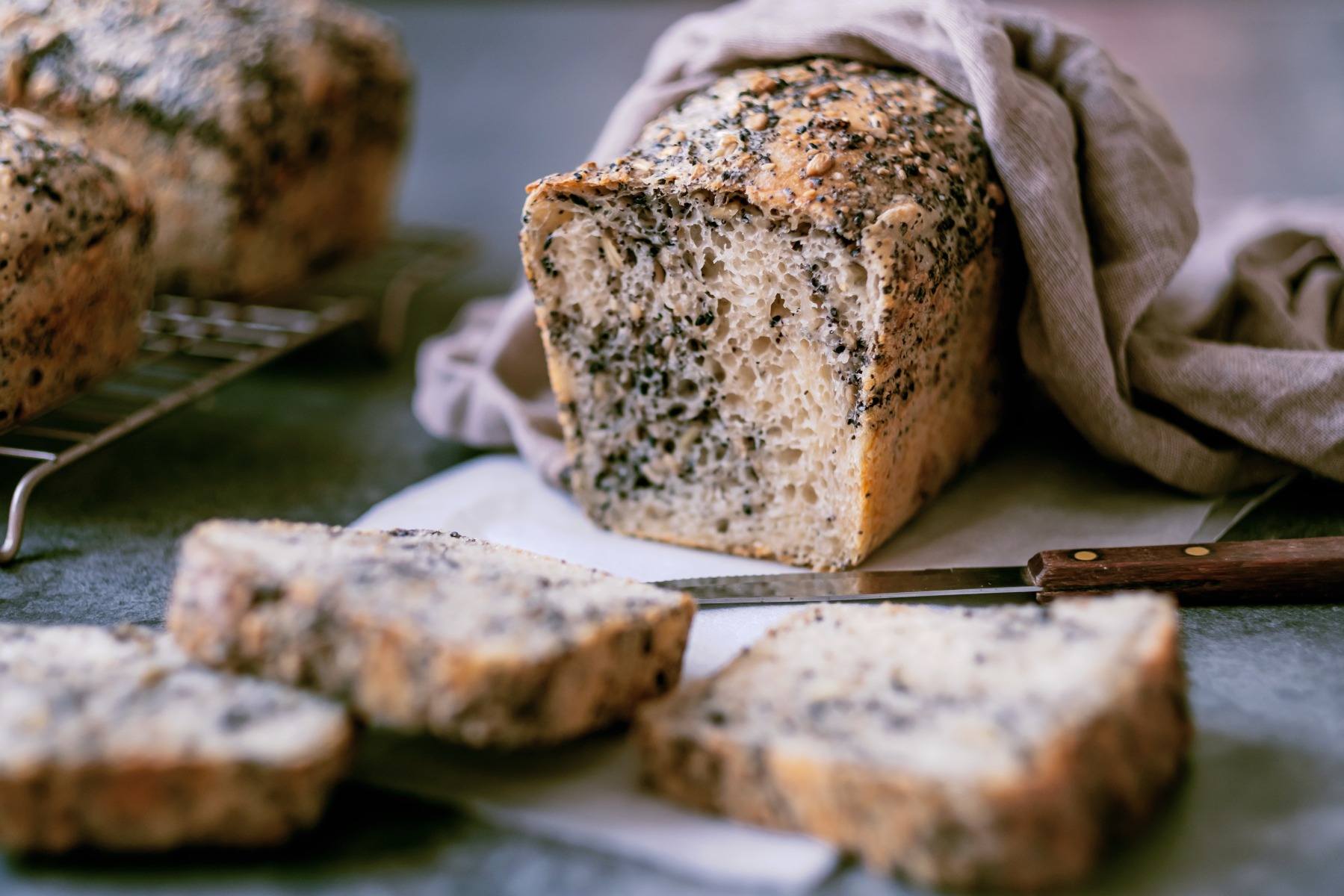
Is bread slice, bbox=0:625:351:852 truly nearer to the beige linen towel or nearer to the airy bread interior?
the airy bread interior

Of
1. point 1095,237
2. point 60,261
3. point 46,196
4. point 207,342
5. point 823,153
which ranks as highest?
point 823,153

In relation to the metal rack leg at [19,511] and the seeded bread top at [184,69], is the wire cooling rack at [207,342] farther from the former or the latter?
the seeded bread top at [184,69]

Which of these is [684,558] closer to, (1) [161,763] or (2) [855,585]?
(2) [855,585]

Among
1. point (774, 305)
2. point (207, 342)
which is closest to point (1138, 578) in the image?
point (774, 305)

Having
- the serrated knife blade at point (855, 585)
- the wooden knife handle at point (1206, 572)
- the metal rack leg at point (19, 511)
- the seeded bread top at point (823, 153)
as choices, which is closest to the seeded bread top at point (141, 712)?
the metal rack leg at point (19, 511)

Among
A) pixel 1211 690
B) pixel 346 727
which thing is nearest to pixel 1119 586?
pixel 1211 690
